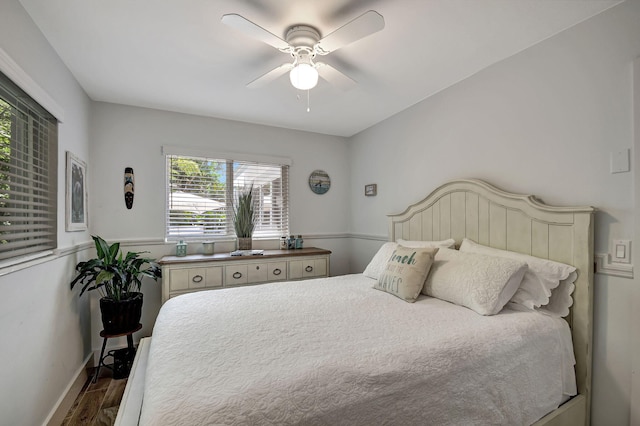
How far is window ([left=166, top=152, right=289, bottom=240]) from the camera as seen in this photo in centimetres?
310

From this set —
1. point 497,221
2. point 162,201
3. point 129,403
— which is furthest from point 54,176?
point 497,221

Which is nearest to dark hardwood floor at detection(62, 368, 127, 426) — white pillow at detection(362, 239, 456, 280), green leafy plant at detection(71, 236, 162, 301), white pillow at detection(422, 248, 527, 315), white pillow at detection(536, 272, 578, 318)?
green leafy plant at detection(71, 236, 162, 301)

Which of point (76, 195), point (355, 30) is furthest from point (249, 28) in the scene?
point (76, 195)

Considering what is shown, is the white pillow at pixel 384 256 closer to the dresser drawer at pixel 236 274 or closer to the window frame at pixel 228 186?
the dresser drawer at pixel 236 274

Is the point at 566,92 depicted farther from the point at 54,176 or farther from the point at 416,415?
the point at 54,176

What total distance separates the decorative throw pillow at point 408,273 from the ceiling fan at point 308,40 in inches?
50.8

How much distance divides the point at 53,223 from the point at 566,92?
11.2ft

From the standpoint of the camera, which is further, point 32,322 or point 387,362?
point 32,322

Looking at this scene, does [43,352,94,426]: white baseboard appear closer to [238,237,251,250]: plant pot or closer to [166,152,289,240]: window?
[166,152,289,240]: window

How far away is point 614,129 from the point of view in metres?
1.56

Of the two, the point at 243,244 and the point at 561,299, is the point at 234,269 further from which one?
the point at 561,299

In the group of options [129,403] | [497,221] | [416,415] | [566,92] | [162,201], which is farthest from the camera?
[162,201]

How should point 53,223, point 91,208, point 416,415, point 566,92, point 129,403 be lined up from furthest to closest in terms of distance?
point 91,208 → point 53,223 → point 566,92 → point 129,403 → point 416,415

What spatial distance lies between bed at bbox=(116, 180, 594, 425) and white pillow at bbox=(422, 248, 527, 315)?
4 cm
